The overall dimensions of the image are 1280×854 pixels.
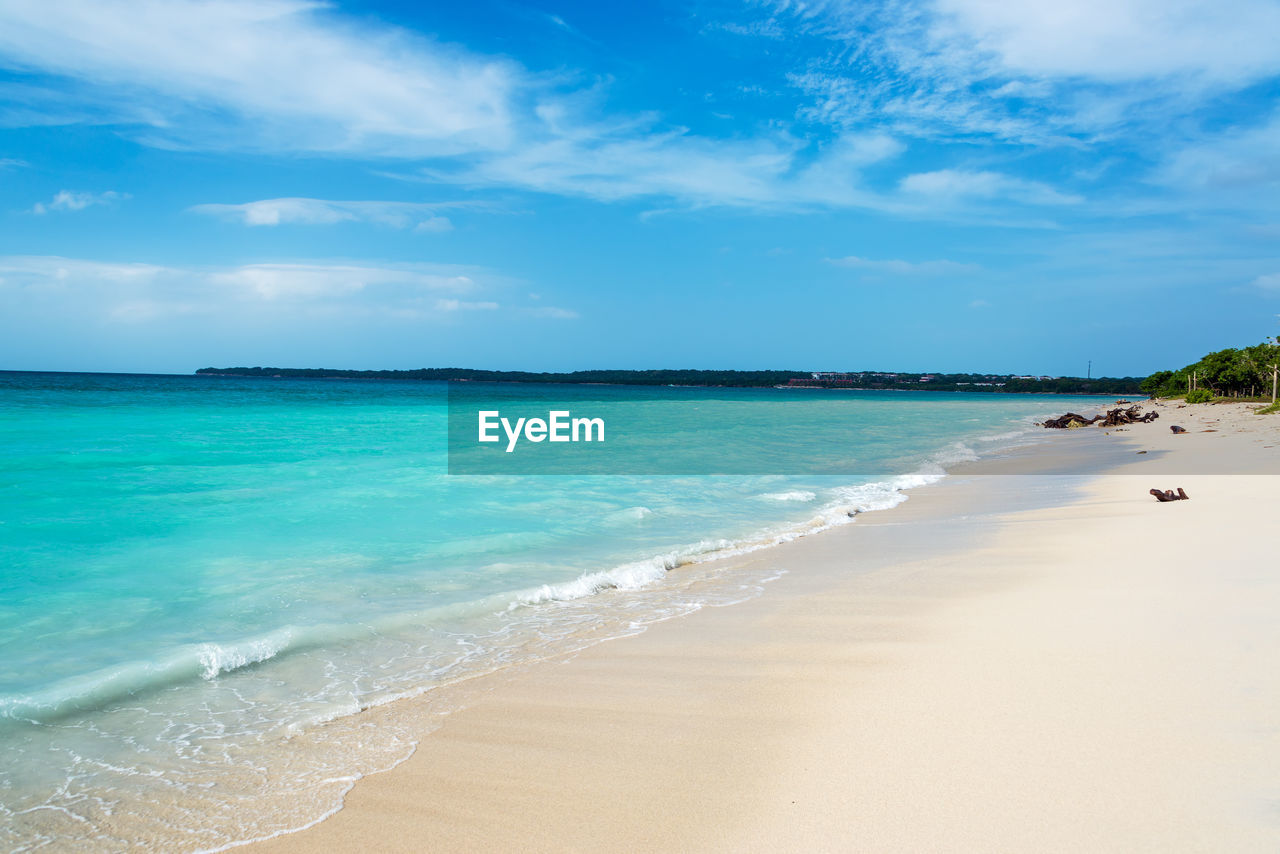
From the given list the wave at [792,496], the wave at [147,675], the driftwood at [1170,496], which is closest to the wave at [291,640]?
the wave at [147,675]

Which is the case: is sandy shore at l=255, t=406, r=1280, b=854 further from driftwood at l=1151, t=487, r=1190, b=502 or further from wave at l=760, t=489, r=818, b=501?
wave at l=760, t=489, r=818, b=501

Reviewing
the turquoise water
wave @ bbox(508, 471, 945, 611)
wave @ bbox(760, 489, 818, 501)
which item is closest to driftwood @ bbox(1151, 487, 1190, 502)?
wave @ bbox(508, 471, 945, 611)

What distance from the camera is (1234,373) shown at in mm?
59438

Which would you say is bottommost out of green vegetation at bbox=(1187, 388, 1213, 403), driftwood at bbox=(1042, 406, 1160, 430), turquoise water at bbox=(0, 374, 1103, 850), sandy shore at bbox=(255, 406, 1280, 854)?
turquoise water at bbox=(0, 374, 1103, 850)

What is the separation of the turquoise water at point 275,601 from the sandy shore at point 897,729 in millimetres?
620

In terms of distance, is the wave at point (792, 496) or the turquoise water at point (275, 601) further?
the wave at point (792, 496)

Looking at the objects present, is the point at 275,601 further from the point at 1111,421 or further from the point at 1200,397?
the point at 1200,397

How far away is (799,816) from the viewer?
290 cm

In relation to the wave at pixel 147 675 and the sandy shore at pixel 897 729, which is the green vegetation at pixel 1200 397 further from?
the wave at pixel 147 675

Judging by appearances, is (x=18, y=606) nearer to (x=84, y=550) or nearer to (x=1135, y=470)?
(x=84, y=550)

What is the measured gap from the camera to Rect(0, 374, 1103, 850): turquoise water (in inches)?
143

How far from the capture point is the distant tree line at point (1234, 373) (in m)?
56.5

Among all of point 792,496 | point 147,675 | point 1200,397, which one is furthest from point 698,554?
point 1200,397

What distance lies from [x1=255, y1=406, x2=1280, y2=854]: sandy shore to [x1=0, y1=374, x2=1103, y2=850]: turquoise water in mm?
620
